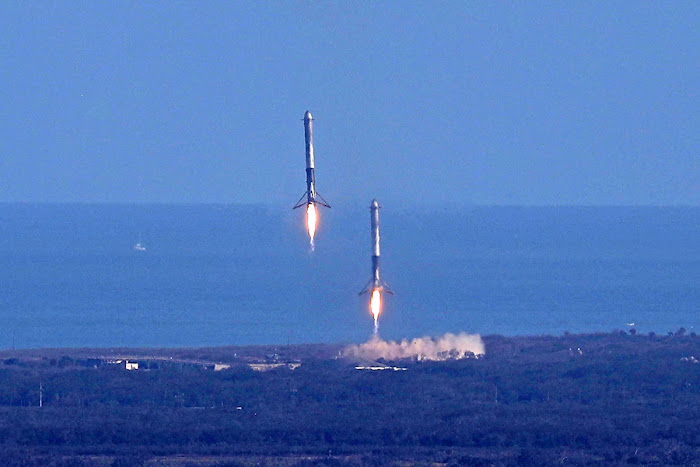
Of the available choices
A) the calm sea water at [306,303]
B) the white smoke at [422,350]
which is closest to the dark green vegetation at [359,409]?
the white smoke at [422,350]

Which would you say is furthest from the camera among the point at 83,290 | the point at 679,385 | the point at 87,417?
the point at 83,290

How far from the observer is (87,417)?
5412 centimetres

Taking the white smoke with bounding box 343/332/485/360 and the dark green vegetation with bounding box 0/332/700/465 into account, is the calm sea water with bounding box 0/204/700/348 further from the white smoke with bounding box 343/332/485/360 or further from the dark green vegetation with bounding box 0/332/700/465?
the dark green vegetation with bounding box 0/332/700/465

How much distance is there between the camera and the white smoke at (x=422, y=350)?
72438mm

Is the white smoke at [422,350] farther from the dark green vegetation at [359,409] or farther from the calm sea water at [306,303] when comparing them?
the calm sea water at [306,303]

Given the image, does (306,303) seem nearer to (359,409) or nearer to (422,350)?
(422,350)

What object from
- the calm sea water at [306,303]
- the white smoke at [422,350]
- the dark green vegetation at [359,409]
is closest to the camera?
the dark green vegetation at [359,409]

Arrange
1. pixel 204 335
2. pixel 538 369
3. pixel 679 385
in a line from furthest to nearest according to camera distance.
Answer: pixel 204 335
pixel 538 369
pixel 679 385

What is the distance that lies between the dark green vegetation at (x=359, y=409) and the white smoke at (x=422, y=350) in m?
1.46

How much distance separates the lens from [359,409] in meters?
55.8

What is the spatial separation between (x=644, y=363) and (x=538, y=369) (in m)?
4.25

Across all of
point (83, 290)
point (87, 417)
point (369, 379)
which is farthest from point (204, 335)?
point (87, 417)

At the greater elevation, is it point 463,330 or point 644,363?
point 463,330

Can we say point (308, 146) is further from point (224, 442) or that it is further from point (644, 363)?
point (644, 363)
